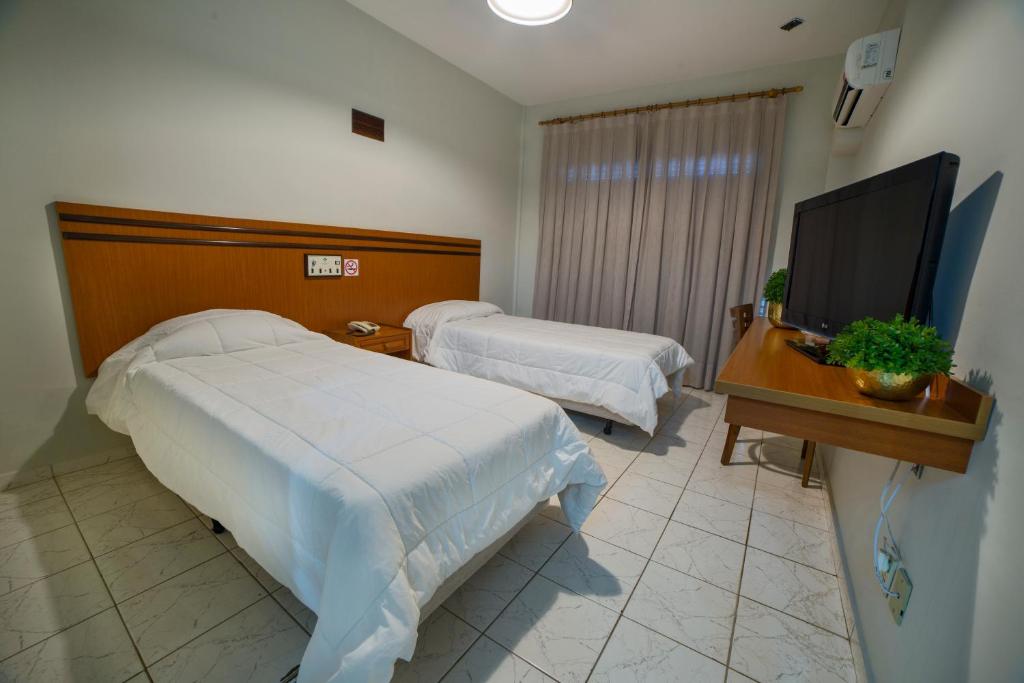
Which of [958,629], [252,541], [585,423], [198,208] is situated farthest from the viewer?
[585,423]

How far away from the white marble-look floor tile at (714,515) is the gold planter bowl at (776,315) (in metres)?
1.02

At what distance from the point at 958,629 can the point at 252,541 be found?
5.39 ft

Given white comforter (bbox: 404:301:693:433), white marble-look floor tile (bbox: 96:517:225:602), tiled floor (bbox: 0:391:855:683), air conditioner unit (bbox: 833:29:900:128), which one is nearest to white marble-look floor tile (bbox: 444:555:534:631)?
tiled floor (bbox: 0:391:855:683)

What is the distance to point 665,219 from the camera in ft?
12.8

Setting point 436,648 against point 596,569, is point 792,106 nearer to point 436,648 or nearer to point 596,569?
point 596,569

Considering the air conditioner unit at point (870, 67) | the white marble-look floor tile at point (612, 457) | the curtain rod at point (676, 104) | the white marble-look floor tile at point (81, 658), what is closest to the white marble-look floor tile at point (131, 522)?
the white marble-look floor tile at point (81, 658)

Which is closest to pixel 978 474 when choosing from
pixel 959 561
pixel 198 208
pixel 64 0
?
pixel 959 561

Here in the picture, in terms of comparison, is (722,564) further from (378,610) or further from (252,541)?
(252,541)

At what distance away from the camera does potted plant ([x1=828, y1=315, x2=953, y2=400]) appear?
0.94 m

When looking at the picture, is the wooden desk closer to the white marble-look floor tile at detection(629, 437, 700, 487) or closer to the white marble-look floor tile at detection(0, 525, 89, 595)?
the white marble-look floor tile at detection(629, 437, 700, 487)

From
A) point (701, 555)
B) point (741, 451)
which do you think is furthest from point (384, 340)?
point (741, 451)

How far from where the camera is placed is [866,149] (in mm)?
2650

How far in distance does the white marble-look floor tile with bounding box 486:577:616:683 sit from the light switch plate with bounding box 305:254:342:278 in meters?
2.37

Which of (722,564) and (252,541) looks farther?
(722,564)
